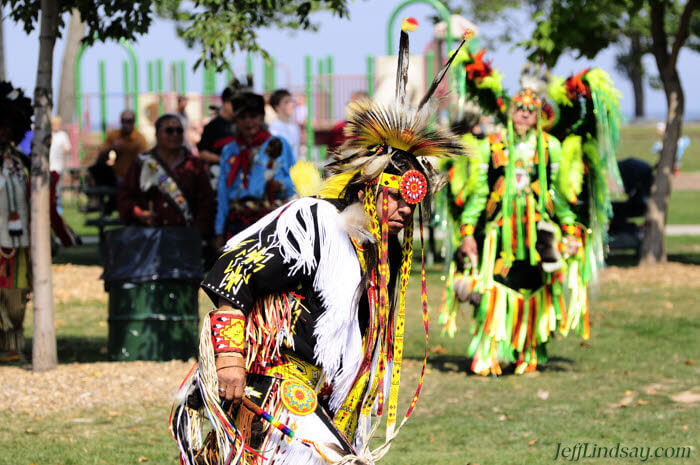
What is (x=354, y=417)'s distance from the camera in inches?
156

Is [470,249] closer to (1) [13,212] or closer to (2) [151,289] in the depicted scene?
(2) [151,289]

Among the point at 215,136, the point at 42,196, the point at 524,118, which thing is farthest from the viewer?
the point at 215,136

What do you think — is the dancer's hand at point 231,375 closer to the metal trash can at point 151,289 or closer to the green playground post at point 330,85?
the metal trash can at point 151,289

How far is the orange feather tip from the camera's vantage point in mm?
3982

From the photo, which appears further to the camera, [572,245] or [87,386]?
[572,245]

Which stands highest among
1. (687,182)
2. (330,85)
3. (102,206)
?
(330,85)

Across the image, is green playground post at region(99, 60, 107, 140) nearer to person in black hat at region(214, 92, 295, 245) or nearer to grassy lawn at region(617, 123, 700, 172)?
person in black hat at region(214, 92, 295, 245)

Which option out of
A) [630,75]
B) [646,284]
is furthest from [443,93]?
[630,75]

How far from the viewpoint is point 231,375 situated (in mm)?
3607

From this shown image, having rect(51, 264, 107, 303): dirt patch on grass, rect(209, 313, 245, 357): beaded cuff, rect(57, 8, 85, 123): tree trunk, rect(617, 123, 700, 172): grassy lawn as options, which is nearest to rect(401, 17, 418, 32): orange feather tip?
rect(209, 313, 245, 357): beaded cuff

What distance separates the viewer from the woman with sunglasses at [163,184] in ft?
27.2

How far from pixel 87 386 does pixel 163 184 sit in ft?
5.63

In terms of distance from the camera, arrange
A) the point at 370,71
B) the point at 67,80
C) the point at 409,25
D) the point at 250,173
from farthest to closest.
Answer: the point at 67,80 → the point at 370,71 → the point at 250,173 → the point at 409,25

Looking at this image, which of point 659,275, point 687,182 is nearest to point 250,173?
point 659,275
